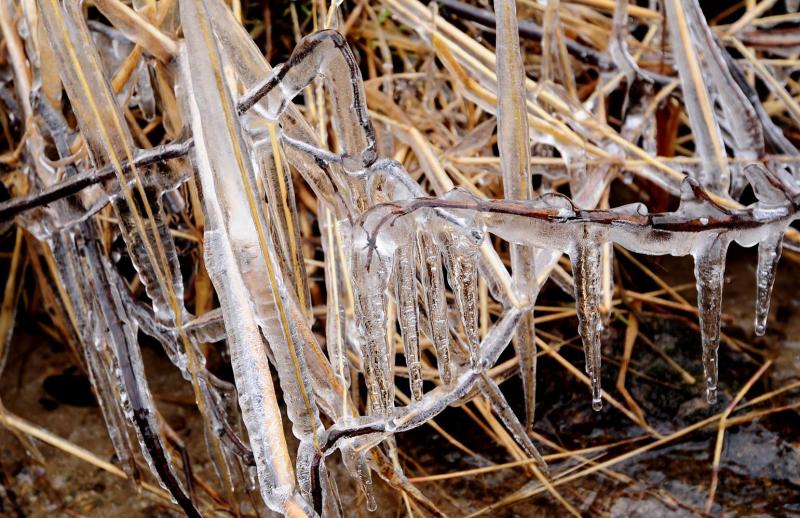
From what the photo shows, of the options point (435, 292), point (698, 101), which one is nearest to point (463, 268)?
point (435, 292)

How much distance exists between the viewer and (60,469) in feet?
5.12

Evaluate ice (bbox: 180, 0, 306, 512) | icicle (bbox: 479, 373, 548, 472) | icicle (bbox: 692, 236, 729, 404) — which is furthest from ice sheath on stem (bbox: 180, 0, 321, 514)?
icicle (bbox: 692, 236, 729, 404)

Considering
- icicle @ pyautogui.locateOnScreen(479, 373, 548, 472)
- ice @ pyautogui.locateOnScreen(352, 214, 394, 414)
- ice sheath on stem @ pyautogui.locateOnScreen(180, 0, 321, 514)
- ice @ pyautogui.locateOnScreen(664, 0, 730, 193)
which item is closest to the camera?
ice sheath on stem @ pyautogui.locateOnScreen(180, 0, 321, 514)

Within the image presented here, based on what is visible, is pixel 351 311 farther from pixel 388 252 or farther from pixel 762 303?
pixel 762 303

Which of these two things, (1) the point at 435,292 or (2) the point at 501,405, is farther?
(2) the point at 501,405

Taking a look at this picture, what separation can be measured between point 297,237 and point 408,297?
18 centimetres

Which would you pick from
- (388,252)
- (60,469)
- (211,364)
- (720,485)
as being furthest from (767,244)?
(60,469)

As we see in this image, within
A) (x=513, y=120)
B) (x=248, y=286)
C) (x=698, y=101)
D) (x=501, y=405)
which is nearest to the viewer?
(x=248, y=286)

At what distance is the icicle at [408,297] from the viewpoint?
94 cm

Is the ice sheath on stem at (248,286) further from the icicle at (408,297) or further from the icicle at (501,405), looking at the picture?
the icicle at (501,405)

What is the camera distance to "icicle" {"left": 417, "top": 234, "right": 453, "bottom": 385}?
94 cm

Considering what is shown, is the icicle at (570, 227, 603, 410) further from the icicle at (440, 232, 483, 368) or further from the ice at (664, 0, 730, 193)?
the ice at (664, 0, 730, 193)

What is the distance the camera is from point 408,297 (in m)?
0.96

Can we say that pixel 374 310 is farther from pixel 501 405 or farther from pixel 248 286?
pixel 501 405
